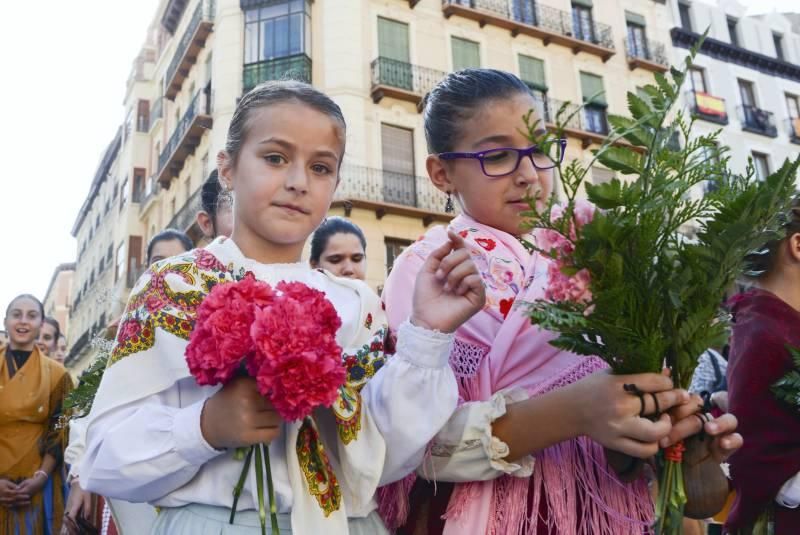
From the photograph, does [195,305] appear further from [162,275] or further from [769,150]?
[769,150]

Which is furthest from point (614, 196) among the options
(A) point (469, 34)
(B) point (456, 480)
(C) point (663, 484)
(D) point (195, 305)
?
(A) point (469, 34)

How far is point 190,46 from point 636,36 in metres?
13.9

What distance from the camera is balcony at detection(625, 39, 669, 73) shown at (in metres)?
21.0

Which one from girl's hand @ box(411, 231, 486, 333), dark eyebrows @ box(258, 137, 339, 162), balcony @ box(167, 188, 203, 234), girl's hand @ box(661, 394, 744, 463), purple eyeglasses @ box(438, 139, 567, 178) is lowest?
girl's hand @ box(661, 394, 744, 463)

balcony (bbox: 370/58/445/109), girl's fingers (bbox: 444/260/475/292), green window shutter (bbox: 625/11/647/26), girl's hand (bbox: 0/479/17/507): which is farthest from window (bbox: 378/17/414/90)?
girl's fingers (bbox: 444/260/475/292)

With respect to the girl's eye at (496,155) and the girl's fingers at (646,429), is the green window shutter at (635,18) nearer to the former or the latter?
the girl's eye at (496,155)

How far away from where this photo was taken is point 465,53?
18.6 m

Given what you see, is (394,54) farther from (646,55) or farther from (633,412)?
(633,412)

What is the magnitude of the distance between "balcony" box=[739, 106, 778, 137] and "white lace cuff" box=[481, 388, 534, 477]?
24.8 m

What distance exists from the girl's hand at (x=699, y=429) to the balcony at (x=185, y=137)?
1717 cm

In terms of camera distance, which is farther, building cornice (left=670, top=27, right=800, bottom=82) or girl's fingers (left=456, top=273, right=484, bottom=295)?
building cornice (left=670, top=27, right=800, bottom=82)

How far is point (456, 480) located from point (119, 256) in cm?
2748

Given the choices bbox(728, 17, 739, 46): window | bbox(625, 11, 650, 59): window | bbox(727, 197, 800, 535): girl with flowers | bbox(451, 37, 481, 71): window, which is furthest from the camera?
bbox(728, 17, 739, 46): window

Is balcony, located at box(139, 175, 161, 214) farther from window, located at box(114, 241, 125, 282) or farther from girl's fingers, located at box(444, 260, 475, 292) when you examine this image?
girl's fingers, located at box(444, 260, 475, 292)
